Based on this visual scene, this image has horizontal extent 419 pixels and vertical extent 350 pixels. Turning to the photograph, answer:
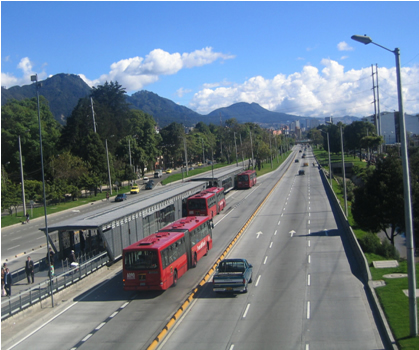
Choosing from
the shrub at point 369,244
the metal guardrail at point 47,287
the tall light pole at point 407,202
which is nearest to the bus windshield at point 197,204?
the shrub at point 369,244

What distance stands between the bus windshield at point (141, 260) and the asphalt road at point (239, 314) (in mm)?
1453

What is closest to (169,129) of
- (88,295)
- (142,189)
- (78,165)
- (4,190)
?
(142,189)

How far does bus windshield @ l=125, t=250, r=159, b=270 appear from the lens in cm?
1959

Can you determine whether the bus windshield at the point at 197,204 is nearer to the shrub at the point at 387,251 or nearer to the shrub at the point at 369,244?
the shrub at the point at 369,244

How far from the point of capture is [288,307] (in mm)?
17719

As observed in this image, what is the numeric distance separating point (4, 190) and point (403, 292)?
50510 mm

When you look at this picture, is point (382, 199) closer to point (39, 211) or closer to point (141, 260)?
point (141, 260)

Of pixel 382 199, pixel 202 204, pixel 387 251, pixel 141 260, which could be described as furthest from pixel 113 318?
pixel 202 204

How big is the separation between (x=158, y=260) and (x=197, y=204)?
2224cm

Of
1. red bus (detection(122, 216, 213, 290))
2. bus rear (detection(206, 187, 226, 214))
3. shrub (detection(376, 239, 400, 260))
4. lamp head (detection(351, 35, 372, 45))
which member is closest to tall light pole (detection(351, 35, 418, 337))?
lamp head (detection(351, 35, 372, 45))

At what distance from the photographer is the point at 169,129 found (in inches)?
5251

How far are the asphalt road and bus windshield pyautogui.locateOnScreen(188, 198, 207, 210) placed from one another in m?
12.6

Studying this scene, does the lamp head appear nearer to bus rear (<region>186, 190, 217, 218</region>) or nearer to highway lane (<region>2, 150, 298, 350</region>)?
highway lane (<region>2, 150, 298, 350</region>)

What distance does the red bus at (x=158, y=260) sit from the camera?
19562mm
